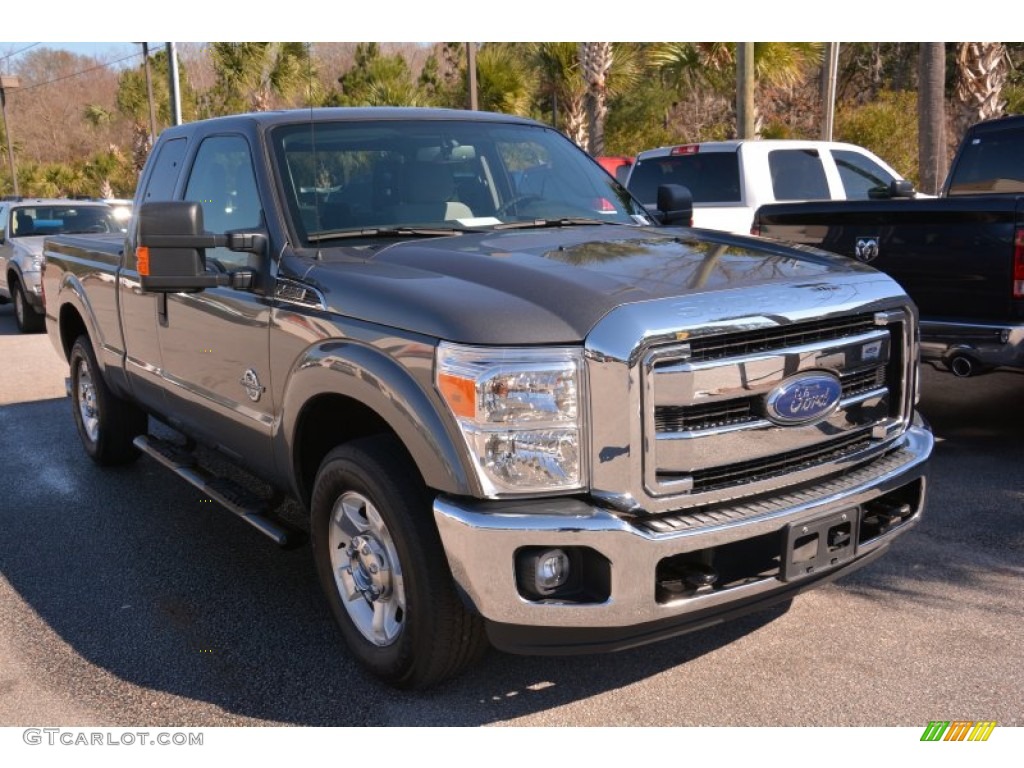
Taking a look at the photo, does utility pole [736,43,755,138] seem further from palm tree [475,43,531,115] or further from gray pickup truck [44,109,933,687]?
palm tree [475,43,531,115]

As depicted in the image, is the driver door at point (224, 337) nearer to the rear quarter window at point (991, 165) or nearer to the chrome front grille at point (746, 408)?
the chrome front grille at point (746, 408)

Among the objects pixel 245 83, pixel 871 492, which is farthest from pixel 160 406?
pixel 245 83

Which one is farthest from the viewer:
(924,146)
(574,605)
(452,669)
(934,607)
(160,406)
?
(924,146)

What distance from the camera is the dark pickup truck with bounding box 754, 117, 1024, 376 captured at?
536 centimetres

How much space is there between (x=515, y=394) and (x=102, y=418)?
4149 mm

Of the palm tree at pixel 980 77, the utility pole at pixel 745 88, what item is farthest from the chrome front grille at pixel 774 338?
the palm tree at pixel 980 77

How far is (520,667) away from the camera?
368 cm

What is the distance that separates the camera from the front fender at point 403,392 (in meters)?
2.96

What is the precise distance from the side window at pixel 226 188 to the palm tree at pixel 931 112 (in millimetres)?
11927

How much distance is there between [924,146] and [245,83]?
1678 cm

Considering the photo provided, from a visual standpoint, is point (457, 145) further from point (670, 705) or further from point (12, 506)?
point (12, 506)

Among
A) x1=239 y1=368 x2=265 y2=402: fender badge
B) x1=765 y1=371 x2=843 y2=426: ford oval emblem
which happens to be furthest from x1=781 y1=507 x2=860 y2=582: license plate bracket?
x1=239 y1=368 x2=265 y2=402: fender badge

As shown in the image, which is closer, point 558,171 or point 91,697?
point 91,697

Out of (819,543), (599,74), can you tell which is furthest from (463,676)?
(599,74)
